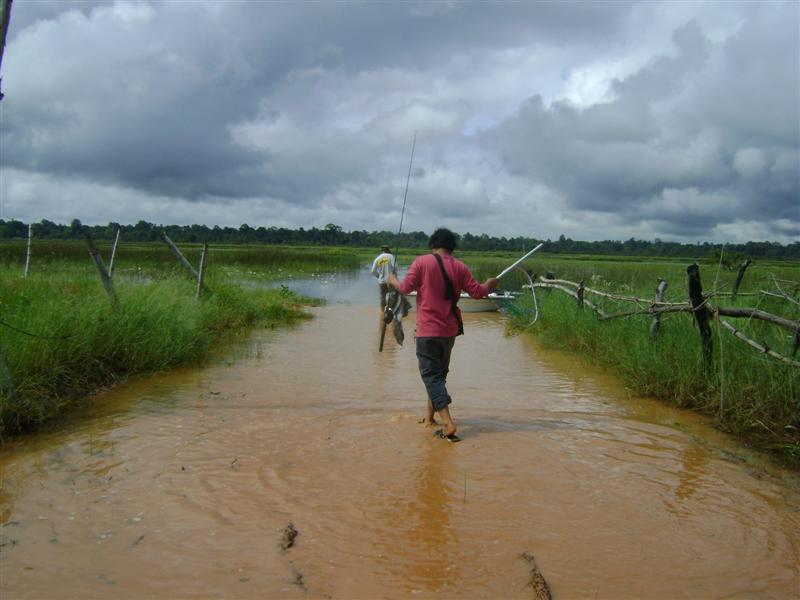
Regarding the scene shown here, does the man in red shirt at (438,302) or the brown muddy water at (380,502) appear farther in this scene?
the man in red shirt at (438,302)

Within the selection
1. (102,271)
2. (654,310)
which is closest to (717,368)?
(654,310)

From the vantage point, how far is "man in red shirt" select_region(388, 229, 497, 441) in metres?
5.31

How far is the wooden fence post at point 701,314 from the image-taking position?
655 cm

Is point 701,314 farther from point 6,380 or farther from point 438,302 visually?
point 6,380

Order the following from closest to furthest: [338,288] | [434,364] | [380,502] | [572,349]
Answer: [380,502], [434,364], [572,349], [338,288]

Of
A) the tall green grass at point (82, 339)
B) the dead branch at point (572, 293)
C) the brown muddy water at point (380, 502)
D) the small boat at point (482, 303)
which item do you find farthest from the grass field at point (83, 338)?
the small boat at point (482, 303)

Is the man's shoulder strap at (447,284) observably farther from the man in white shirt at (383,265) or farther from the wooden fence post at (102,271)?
the wooden fence post at (102,271)

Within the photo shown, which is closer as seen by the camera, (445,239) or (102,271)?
(445,239)

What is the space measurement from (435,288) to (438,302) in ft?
0.41

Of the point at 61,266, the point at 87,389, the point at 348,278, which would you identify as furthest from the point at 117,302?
the point at 348,278

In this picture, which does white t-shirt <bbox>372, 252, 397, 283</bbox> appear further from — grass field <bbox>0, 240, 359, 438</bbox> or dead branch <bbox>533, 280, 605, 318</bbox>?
dead branch <bbox>533, 280, 605, 318</bbox>

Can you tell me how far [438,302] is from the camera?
5.35m

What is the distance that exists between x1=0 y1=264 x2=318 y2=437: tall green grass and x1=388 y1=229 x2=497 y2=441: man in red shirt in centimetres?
343

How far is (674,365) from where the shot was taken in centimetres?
713
